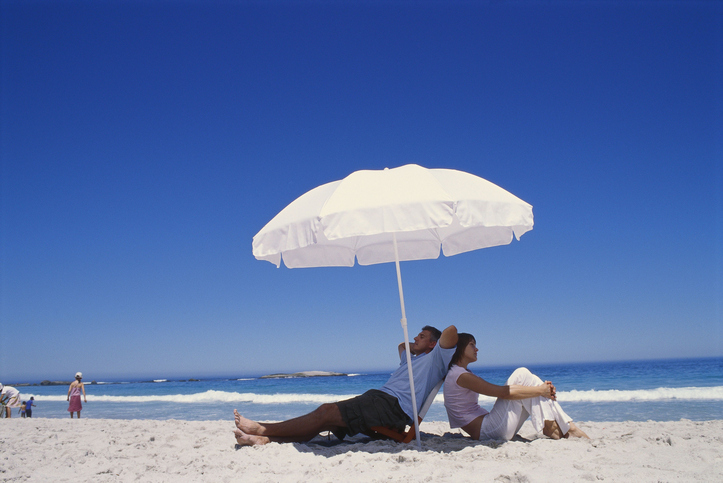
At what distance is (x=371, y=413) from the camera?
3977mm

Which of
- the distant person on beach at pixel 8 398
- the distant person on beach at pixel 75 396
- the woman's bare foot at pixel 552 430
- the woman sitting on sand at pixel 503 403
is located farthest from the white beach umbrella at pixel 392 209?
the distant person on beach at pixel 8 398

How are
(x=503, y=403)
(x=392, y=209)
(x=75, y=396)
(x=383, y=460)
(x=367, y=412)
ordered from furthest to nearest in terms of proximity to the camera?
1. (x=75, y=396)
2. (x=503, y=403)
3. (x=367, y=412)
4. (x=383, y=460)
5. (x=392, y=209)

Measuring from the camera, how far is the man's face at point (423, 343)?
4.36 metres

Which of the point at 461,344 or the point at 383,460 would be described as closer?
the point at 383,460

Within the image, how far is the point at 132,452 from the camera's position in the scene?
4242 mm

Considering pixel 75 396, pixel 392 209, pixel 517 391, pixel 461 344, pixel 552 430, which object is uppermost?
pixel 392 209

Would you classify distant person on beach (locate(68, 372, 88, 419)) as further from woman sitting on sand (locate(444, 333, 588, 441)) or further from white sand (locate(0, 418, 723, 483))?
woman sitting on sand (locate(444, 333, 588, 441))

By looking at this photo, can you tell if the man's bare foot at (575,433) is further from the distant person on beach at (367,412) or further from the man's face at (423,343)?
the man's face at (423,343)

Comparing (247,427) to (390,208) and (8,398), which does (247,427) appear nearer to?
(390,208)

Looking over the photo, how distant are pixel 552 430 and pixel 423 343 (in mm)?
1391

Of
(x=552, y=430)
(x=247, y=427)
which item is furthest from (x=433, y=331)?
(x=247, y=427)

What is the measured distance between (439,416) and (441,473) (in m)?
6.83

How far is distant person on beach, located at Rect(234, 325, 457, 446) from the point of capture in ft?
12.9

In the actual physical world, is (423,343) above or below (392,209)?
below
